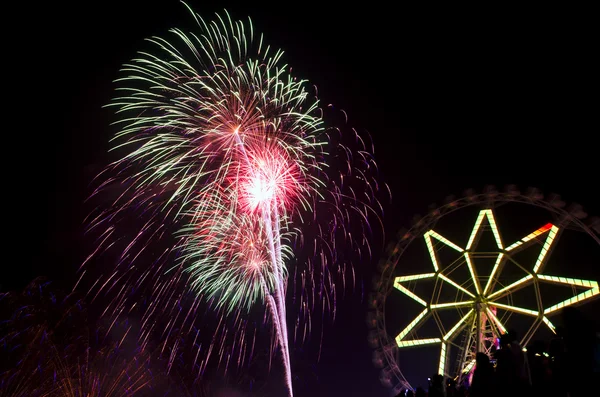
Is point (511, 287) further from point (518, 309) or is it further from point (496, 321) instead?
point (496, 321)

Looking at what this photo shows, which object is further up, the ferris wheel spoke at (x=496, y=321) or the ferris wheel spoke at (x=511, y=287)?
the ferris wheel spoke at (x=511, y=287)

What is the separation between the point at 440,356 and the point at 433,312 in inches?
76.8

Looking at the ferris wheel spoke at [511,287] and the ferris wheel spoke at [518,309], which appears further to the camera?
the ferris wheel spoke at [511,287]

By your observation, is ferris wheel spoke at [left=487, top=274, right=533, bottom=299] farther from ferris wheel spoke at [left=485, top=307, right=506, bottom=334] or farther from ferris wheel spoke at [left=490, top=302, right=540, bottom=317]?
ferris wheel spoke at [left=485, top=307, right=506, bottom=334]

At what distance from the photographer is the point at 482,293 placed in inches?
810

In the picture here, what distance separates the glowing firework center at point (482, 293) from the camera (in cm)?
1867

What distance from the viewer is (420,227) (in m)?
23.0

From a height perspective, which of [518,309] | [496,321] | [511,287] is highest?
[511,287]

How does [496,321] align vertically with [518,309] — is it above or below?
below

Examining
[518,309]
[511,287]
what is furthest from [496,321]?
[511,287]

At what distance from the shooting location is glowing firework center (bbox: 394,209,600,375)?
18672 mm

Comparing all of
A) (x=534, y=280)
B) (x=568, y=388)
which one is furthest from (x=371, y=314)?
(x=568, y=388)

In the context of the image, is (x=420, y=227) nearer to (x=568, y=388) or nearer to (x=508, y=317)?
(x=508, y=317)

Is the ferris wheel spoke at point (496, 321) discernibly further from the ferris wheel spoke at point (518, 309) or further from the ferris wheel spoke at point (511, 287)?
the ferris wheel spoke at point (511, 287)
